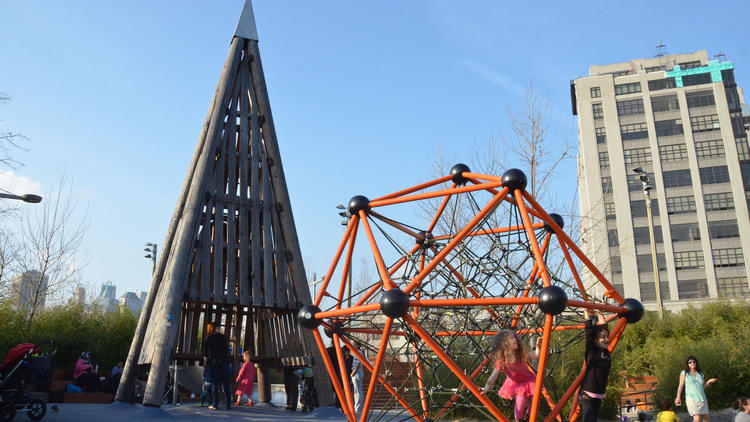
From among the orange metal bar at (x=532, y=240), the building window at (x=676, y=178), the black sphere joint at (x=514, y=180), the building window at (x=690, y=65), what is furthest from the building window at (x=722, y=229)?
the orange metal bar at (x=532, y=240)

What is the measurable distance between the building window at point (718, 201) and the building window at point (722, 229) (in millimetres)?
1364

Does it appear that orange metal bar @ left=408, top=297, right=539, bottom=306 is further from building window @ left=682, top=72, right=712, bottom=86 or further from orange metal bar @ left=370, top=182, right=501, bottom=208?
building window @ left=682, top=72, right=712, bottom=86

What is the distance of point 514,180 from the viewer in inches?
244

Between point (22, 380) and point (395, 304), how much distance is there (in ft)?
21.4

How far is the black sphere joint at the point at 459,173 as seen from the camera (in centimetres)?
788

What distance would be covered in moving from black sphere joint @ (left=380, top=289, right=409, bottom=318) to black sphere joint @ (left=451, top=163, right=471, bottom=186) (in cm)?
276

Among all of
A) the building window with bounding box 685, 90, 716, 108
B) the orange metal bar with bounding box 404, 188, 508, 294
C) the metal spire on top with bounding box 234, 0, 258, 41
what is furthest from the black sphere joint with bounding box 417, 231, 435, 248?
the building window with bounding box 685, 90, 716, 108

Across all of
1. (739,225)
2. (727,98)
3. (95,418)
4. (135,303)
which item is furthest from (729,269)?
(135,303)

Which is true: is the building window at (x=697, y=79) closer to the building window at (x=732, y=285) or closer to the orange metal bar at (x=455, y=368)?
the building window at (x=732, y=285)

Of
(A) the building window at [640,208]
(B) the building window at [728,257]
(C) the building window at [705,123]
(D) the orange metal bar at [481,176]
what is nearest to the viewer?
(D) the orange metal bar at [481,176]

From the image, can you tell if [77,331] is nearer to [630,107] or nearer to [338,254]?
[338,254]

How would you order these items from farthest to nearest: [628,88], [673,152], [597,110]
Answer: [628,88]
[597,110]
[673,152]

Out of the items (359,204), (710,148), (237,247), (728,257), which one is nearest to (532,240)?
(359,204)

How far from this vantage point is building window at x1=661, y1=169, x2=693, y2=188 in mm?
57125
